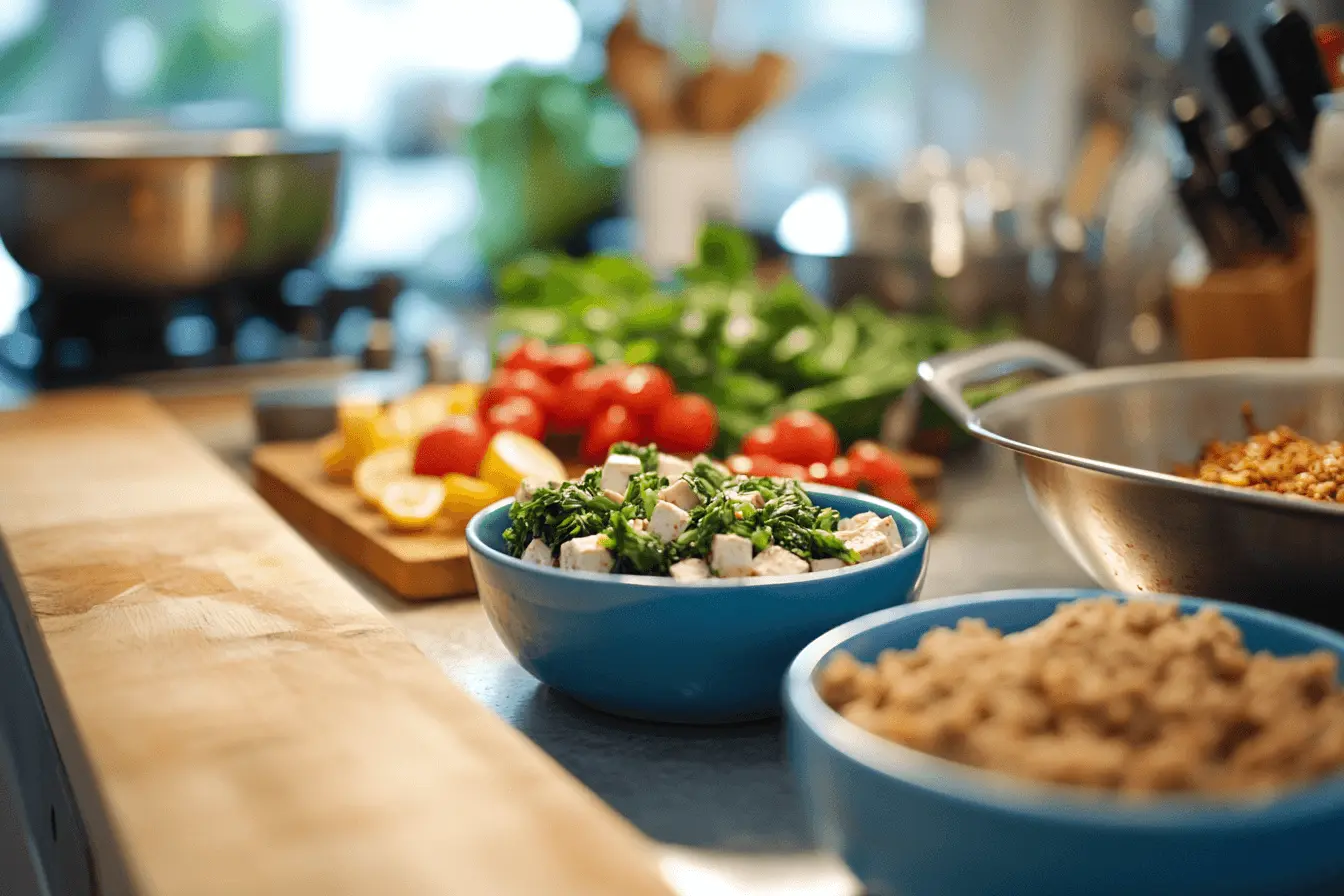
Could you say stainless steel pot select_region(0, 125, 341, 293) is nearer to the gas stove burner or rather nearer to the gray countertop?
the gas stove burner

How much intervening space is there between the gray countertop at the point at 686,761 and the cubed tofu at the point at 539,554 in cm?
10

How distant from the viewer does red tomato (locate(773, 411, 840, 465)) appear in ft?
4.44

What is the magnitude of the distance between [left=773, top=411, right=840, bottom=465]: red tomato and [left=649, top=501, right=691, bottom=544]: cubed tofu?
0.50 metres

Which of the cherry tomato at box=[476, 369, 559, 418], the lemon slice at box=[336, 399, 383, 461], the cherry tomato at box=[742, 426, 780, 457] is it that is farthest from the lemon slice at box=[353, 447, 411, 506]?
the cherry tomato at box=[742, 426, 780, 457]

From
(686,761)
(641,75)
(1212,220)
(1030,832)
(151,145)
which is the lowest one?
(686,761)

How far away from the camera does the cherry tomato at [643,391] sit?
1415 mm

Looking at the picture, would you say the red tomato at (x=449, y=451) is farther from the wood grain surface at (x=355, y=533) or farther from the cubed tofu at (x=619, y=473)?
the cubed tofu at (x=619, y=473)

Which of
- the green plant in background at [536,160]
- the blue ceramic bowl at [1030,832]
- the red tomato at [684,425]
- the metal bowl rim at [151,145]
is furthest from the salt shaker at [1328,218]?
the green plant in background at [536,160]

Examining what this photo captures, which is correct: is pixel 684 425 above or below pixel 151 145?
below

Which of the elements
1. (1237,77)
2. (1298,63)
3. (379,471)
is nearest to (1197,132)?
(1237,77)

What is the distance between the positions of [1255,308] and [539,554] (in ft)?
3.41

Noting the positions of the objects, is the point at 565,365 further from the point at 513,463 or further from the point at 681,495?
the point at 681,495

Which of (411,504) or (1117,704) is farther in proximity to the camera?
(411,504)

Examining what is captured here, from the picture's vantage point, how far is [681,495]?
909mm
